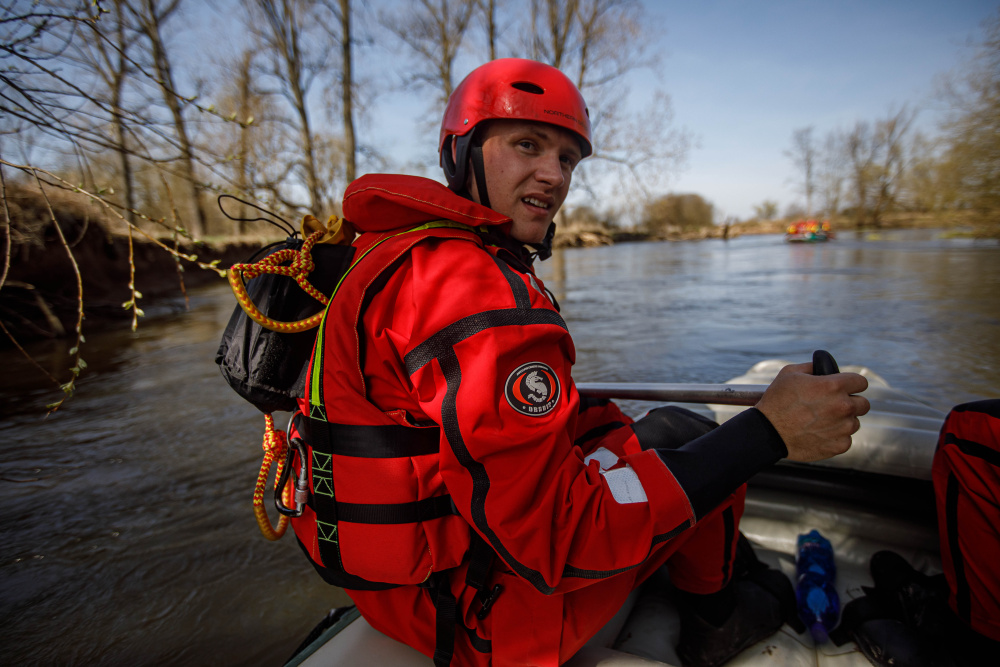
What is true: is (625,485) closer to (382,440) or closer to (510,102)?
(382,440)

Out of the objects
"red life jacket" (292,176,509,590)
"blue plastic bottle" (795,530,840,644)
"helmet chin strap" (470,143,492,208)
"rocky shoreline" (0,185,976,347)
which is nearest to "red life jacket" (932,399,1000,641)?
"blue plastic bottle" (795,530,840,644)

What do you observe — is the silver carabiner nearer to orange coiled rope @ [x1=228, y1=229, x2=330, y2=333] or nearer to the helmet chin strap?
orange coiled rope @ [x1=228, y1=229, x2=330, y2=333]

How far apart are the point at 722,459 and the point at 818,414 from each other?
234mm

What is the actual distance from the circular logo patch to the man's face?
2.32 ft

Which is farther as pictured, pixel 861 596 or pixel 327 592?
Answer: pixel 327 592

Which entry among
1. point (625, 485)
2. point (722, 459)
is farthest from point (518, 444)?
point (722, 459)

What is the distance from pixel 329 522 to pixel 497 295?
70 centimetres

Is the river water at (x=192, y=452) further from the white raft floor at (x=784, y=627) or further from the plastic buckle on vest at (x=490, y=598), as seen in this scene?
the plastic buckle on vest at (x=490, y=598)

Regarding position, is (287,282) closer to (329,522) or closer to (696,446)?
(329,522)

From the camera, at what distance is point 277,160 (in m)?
3.48

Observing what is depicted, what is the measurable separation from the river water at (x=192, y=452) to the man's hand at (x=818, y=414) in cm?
214

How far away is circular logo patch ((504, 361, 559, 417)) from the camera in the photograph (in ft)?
3.32

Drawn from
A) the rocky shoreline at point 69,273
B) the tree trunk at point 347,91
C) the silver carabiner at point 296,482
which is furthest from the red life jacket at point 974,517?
the tree trunk at point 347,91

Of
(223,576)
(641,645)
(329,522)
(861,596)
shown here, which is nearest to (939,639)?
(861,596)
